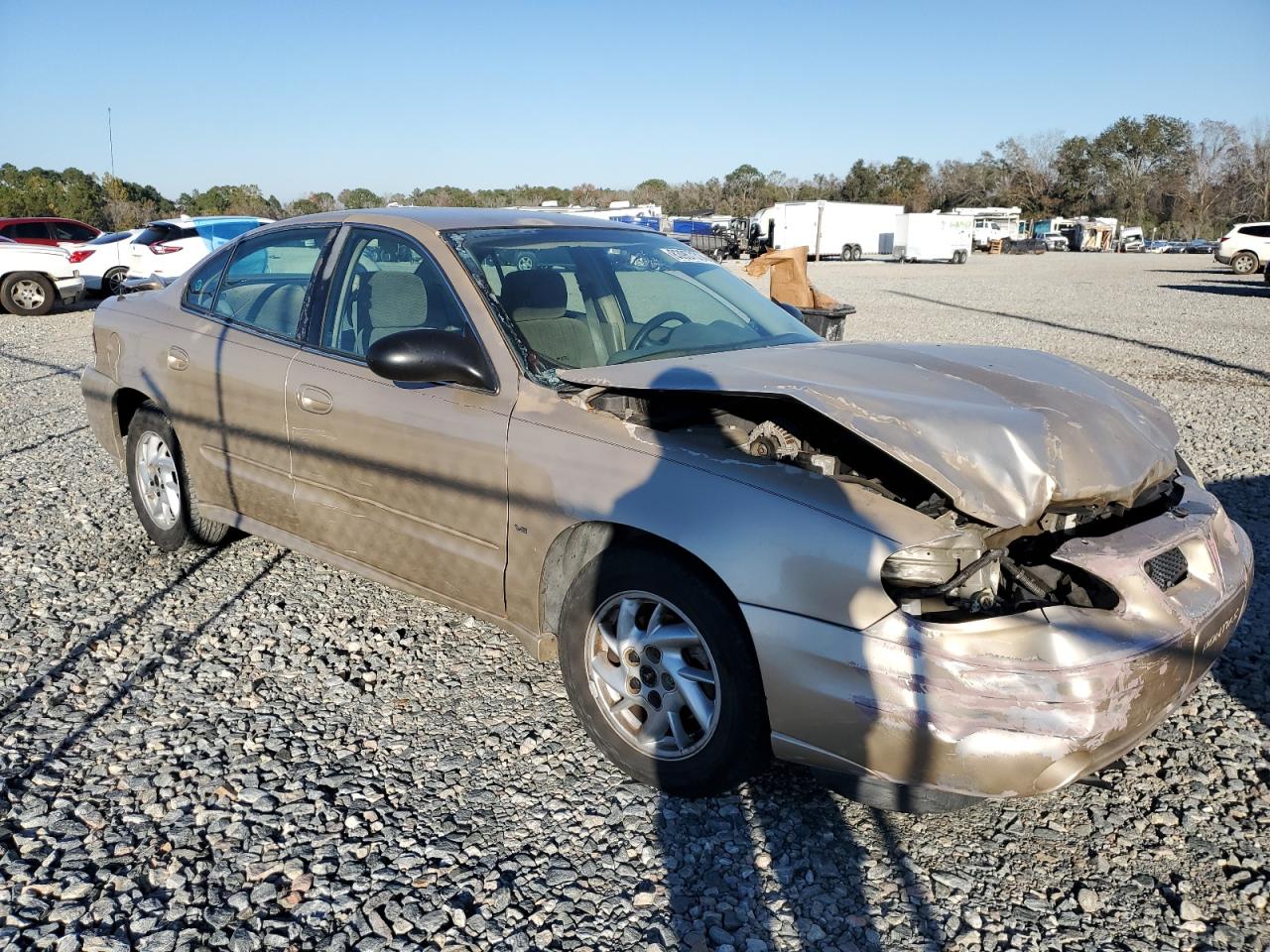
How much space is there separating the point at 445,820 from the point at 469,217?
2.40 meters

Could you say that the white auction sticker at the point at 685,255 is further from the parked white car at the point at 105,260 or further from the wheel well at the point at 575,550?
the parked white car at the point at 105,260

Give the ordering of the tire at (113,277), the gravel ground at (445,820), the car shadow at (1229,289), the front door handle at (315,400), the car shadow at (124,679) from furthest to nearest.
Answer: the car shadow at (1229,289)
the tire at (113,277)
the front door handle at (315,400)
the car shadow at (124,679)
the gravel ground at (445,820)

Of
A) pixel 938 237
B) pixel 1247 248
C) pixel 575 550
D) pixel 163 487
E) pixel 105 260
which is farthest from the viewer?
pixel 938 237

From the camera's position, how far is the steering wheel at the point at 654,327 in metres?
3.60

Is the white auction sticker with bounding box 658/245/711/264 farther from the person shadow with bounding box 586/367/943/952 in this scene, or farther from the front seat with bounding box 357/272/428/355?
the person shadow with bounding box 586/367/943/952

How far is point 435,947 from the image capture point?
2266 millimetres

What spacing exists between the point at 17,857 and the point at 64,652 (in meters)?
1.46

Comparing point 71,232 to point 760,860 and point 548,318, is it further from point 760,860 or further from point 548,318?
point 760,860

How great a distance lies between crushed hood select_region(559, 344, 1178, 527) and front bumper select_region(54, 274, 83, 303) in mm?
17129

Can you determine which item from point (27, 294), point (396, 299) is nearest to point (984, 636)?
point (396, 299)

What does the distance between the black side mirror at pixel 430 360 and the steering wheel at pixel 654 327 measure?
2.17 feet

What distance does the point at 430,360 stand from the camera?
309 cm

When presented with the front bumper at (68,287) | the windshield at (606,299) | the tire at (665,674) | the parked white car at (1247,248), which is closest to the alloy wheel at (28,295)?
the front bumper at (68,287)

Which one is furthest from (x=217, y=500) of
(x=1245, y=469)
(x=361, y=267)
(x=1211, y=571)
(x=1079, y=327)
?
(x=1079, y=327)
